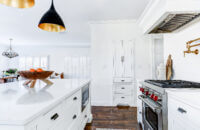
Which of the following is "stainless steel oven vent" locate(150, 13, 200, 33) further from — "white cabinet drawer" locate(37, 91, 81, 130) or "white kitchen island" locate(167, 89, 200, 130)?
"white cabinet drawer" locate(37, 91, 81, 130)

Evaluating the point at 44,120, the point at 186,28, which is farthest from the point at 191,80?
the point at 44,120

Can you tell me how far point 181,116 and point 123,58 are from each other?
2479 millimetres

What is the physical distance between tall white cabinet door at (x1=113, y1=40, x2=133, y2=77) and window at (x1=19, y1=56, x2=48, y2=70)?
570cm

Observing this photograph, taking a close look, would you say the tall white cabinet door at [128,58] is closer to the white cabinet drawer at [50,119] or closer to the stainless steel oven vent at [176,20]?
the stainless steel oven vent at [176,20]

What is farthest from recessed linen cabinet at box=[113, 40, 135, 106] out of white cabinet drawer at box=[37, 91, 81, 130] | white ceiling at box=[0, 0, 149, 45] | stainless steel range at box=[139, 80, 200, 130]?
white cabinet drawer at box=[37, 91, 81, 130]

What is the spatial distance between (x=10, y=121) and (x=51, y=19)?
Answer: 4.47 ft

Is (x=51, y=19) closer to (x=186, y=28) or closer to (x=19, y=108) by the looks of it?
(x=19, y=108)

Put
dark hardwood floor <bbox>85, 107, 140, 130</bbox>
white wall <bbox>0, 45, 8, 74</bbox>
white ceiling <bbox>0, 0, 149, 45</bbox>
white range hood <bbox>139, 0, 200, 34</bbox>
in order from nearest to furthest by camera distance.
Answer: white range hood <bbox>139, 0, 200, 34</bbox>
dark hardwood floor <bbox>85, 107, 140, 130</bbox>
white ceiling <bbox>0, 0, 149, 45</bbox>
white wall <bbox>0, 45, 8, 74</bbox>

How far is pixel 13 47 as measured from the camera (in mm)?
7625

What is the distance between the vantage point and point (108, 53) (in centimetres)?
350

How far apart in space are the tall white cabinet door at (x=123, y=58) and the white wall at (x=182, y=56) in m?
1.22

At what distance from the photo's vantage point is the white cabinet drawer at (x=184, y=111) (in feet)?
2.77

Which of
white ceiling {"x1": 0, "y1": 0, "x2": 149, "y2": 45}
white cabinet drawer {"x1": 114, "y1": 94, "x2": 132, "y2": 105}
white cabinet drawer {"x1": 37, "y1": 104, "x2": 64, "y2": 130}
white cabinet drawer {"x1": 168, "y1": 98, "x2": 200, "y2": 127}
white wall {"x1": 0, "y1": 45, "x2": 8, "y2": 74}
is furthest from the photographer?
white wall {"x1": 0, "y1": 45, "x2": 8, "y2": 74}

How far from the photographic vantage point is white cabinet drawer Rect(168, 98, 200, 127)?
2.77 ft
